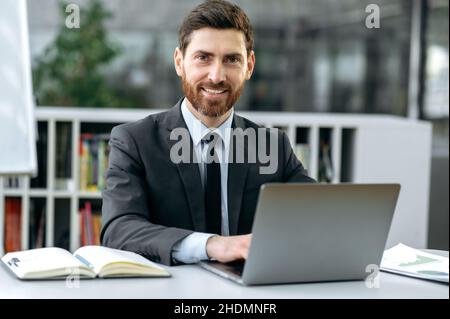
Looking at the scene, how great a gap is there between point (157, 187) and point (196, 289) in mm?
644

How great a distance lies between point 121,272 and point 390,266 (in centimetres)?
65

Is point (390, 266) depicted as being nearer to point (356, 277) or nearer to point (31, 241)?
point (356, 277)

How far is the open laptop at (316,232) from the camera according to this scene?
156 centimetres

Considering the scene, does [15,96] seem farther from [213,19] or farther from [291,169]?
[291,169]

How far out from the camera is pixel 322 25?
7098 mm

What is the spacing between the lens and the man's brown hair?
7.55 ft

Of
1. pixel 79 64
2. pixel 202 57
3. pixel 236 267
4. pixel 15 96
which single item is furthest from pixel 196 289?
pixel 79 64

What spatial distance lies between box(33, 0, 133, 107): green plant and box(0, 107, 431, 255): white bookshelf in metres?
1.95

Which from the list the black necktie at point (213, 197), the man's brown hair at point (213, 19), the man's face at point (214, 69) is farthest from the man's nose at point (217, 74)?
the black necktie at point (213, 197)

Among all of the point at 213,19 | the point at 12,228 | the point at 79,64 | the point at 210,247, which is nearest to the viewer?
the point at 210,247

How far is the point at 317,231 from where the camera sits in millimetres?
1619

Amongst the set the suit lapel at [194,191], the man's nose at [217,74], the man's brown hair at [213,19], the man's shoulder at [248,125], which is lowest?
the suit lapel at [194,191]

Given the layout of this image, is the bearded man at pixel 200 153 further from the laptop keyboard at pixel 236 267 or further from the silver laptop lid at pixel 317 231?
the silver laptop lid at pixel 317 231

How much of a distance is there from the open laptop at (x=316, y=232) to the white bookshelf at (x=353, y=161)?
243cm
